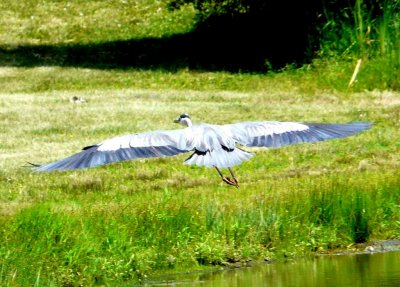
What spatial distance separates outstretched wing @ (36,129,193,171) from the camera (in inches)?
316

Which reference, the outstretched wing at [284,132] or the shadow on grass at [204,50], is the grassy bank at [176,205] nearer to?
the outstretched wing at [284,132]

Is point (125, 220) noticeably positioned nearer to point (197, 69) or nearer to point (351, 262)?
point (351, 262)

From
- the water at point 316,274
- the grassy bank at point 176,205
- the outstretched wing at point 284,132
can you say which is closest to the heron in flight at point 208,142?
the outstretched wing at point 284,132

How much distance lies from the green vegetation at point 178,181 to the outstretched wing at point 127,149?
2.64 ft

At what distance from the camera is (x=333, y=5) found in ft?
72.6

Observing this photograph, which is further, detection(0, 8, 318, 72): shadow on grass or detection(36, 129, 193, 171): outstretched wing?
detection(0, 8, 318, 72): shadow on grass

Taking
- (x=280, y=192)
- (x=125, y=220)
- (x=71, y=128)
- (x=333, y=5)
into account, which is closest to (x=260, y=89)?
(x=333, y=5)

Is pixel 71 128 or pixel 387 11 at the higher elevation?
pixel 387 11

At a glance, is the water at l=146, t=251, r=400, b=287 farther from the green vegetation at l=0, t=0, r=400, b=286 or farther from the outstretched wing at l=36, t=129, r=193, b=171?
the outstretched wing at l=36, t=129, r=193, b=171

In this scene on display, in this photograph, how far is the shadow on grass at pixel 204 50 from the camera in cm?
2328

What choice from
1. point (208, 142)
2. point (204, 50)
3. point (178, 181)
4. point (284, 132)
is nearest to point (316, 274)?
point (284, 132)

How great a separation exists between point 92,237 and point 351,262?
7.25 feet

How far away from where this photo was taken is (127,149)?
8.30 meters

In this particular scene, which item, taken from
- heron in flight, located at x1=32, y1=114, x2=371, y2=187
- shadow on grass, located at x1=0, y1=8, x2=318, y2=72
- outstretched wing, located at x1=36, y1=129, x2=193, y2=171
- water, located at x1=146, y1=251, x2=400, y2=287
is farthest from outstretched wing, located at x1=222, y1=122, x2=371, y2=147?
shadow on grass, located at x1=0, y1=8, x2=318, y2=72
